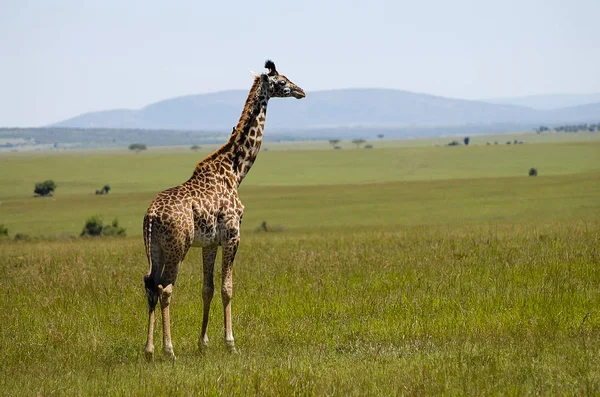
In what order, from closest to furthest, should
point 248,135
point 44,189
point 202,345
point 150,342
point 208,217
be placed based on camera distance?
1. point 150,342
2. point 208,217
3. point 202,345
4. point 248,135
5. point 44,189

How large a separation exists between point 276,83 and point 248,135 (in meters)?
0.81

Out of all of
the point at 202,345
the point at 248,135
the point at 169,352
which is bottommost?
the point at 202,345

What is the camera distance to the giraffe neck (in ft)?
37.1

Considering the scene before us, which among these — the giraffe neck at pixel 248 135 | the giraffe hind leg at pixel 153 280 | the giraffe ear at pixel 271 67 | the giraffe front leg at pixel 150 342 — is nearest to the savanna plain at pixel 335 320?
the giraffe front leg at pixel 150 342

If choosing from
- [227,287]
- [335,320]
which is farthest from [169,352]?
[335,320]

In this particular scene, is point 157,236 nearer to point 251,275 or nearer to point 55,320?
point 55,320

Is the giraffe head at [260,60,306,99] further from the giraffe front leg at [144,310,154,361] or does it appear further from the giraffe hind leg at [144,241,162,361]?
the giraffe front leg at [144,310,154,361]

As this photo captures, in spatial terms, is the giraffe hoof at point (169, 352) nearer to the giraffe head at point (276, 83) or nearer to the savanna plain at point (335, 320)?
the savanna plain at point (335, 320)

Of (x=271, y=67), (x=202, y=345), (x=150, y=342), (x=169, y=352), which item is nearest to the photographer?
(x=150, y=342)

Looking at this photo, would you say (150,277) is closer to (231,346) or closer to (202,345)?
(202,345)

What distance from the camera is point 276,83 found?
38.1ft

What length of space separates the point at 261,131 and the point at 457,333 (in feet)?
11.8

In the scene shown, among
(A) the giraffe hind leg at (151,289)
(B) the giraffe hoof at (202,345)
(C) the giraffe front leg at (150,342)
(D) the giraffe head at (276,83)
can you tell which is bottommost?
(B) the giraffe hoof at (202,345)

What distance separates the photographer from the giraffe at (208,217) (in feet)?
32.3
